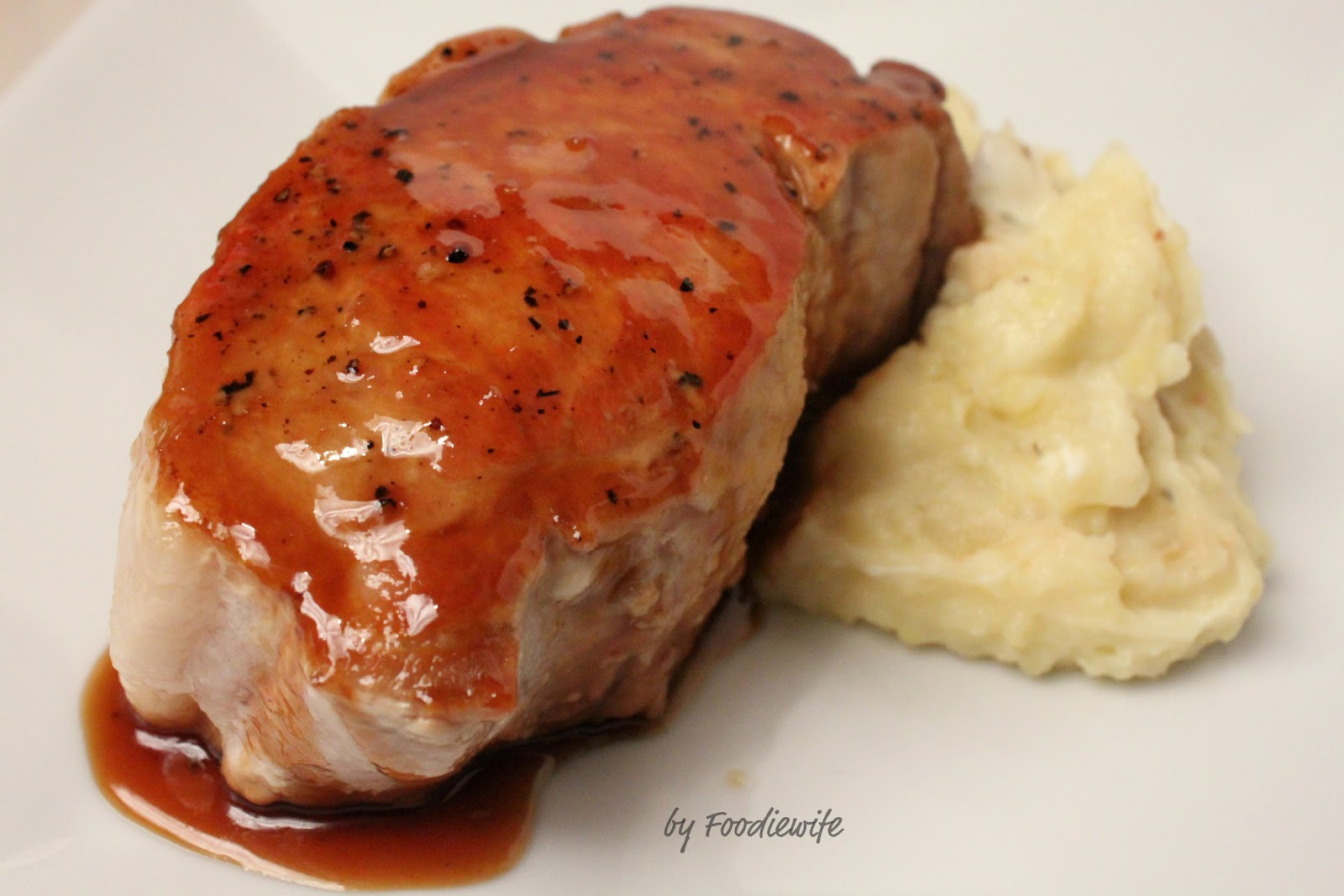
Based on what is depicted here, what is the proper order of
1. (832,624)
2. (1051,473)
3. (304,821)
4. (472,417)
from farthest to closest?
1. (832,624)
2. (1051,473)
3. (304,821)
4. (472,417)

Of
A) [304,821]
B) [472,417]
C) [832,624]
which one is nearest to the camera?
[472,417]

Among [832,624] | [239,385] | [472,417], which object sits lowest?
[832,624]

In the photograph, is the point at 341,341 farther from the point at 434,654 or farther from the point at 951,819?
the point at 951,819

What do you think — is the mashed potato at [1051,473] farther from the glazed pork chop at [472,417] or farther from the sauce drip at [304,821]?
the sauce drip at [304,821]

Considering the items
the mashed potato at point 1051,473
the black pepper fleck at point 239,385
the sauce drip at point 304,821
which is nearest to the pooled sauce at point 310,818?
the sauce drip at point 304,821

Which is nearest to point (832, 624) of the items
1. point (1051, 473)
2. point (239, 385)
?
point (1051, 473)

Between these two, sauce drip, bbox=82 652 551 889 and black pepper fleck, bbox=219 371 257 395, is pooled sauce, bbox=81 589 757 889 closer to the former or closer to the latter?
sauce drip, bbox=82 652 551 889

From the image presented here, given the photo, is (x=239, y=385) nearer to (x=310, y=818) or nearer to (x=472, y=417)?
(x=472, y=417)
